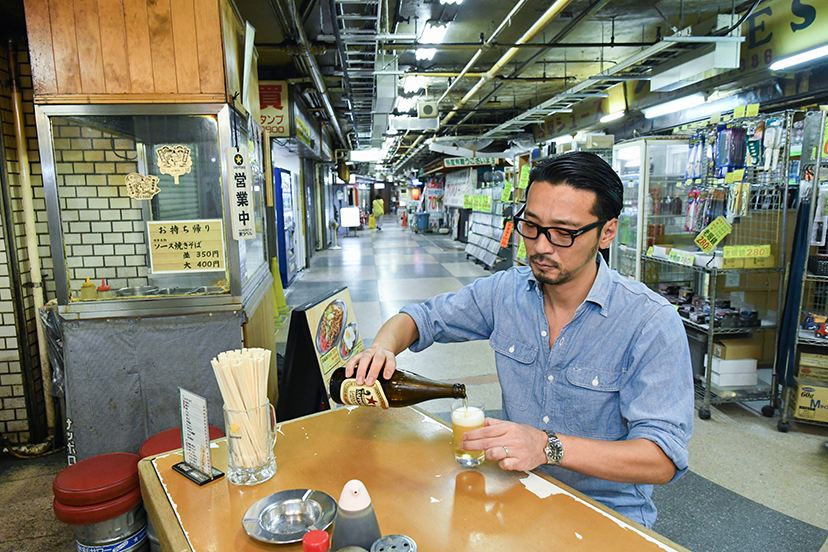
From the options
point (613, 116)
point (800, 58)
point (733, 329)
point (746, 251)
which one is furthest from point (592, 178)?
point (613, 116)

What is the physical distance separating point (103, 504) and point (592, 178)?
87.1 inches

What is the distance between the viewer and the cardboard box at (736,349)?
3.85m

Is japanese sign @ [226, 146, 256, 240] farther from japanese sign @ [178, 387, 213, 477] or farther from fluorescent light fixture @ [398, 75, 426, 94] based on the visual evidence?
fluorescent light fixture @ [398, 75, 426, 94]

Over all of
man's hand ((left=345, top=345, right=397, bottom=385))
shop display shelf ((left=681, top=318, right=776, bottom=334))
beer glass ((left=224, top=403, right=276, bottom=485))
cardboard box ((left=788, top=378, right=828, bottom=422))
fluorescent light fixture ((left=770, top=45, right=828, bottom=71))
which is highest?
fluorescent light fixture ((left=770, top=45, right=828, bottom=71))

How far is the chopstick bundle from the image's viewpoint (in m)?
1.31

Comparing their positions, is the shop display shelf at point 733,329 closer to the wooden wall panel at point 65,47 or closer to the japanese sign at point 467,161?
the wooden wall panel at point 65,47

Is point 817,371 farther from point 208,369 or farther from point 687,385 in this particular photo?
point 208,369

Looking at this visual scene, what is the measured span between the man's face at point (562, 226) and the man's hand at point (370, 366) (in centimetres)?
55

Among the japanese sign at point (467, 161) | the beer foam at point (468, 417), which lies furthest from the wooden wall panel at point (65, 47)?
the japanese sign at point (467, 161)

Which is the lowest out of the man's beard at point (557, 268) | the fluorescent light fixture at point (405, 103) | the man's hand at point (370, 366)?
the man's hand at point (370, 366)

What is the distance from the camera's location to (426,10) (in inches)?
244

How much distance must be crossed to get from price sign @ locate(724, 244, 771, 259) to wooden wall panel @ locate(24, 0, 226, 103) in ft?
11.6

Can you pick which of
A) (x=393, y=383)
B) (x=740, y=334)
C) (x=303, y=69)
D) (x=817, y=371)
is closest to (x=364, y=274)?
(x=303, y=69)

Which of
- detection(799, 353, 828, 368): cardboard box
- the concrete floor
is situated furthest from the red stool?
detection(799, 353, 828, 368): cardboard box
